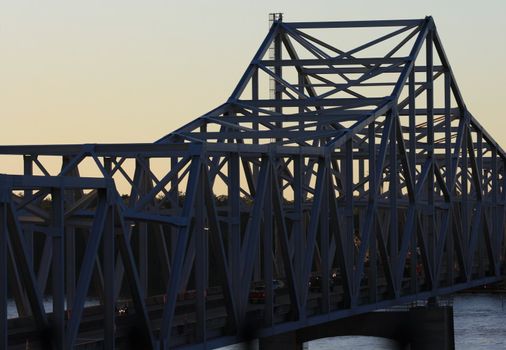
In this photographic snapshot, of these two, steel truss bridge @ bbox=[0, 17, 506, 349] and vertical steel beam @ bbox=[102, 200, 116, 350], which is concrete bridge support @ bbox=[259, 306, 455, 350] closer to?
steel truss bridge @ bbox=[0, 17, 506, 349]

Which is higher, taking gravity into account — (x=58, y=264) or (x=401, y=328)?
(x=401, y=328)

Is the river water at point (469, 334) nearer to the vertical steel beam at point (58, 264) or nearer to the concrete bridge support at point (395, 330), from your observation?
the concrete bridge support at point (395, 330)

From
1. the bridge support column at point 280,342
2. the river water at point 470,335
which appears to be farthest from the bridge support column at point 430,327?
the bridge support column at point 280,342

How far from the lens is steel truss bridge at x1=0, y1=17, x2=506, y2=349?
52.5 m

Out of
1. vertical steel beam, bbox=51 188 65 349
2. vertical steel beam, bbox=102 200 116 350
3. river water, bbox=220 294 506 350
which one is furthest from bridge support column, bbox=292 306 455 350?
vertical steel beam, bbox=51 188 65 349

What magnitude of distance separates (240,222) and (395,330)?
16.8 m

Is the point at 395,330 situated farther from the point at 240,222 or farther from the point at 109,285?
the point at 109,285

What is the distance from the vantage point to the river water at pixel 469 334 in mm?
133500

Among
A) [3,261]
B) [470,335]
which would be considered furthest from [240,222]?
[470,335]

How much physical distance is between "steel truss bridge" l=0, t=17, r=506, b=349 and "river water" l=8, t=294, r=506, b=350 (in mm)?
12467

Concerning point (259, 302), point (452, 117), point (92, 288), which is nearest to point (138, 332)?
point (259, 302)

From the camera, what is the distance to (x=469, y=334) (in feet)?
485

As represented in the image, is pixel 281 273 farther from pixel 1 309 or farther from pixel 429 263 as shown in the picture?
pixel 1 309

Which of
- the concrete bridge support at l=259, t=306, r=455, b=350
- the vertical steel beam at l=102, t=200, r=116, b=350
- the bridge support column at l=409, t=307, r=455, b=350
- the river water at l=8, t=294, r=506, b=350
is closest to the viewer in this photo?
the vertical steel beam at l=102, t=200, r=116, b=350
